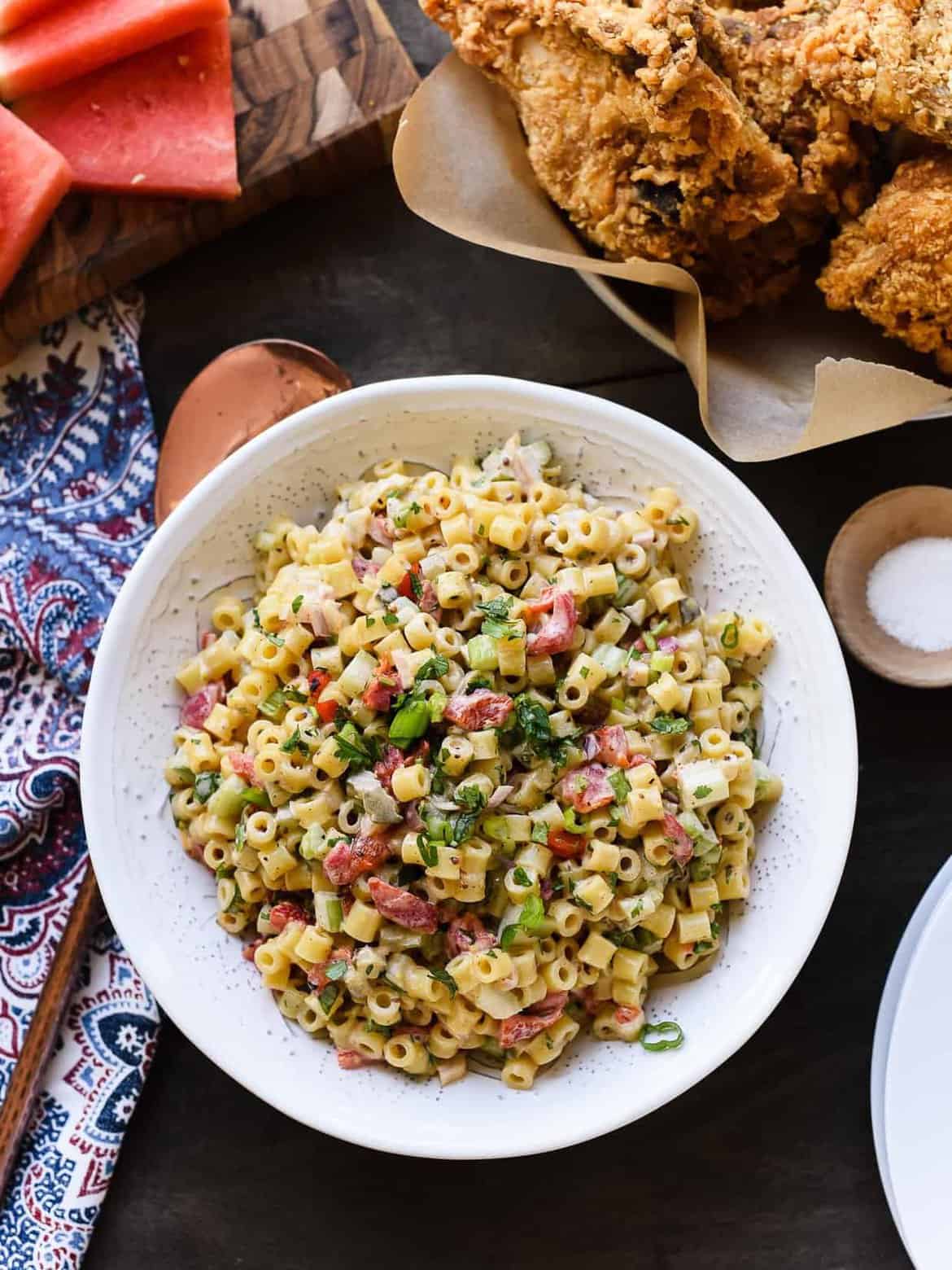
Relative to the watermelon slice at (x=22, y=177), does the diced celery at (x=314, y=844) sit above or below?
below

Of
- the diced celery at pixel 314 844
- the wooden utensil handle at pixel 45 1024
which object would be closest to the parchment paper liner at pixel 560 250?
the diced celery at pixel 314 844

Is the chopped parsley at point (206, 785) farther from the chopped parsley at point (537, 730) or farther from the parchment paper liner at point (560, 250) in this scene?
the parchment paper liner at point (560, 250)

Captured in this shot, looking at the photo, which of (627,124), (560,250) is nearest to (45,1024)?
(560,250)

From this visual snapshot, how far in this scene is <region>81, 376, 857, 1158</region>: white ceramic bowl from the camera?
6.50ft

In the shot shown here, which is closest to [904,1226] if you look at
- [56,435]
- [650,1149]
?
[650,1149]

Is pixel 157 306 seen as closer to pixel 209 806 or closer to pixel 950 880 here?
pixel 209 806

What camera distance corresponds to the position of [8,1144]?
93.0 inches

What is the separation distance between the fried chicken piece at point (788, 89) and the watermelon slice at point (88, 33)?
111cm

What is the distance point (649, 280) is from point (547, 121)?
1.15 ft

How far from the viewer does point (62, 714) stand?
2.52 metres

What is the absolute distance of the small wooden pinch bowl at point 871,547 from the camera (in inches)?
91.2

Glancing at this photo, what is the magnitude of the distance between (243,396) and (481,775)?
1.03 meters

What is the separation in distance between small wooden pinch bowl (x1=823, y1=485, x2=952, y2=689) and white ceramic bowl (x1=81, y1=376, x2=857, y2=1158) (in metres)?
0.32

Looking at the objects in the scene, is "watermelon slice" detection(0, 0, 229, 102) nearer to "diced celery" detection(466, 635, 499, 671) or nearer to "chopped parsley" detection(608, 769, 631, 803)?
"diced celery" detection(466, 635, 499, 671)
